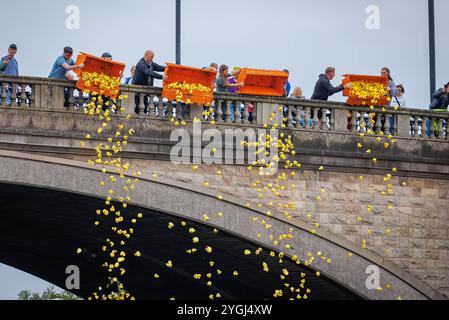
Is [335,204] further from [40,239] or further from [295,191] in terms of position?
[40,239]

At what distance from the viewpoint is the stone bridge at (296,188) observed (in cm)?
2755

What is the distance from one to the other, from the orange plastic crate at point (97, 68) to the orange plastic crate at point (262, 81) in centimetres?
273

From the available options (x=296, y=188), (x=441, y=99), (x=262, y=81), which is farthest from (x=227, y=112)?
(x=441, y=99)

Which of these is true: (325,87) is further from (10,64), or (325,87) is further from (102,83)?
(10,64)

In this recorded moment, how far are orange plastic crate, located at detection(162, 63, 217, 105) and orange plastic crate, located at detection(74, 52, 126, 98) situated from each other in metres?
0.99

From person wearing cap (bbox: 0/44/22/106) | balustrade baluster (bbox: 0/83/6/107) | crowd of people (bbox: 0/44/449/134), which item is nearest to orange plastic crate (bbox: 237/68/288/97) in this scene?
crowd of people (bbox: 0/44/449/134)

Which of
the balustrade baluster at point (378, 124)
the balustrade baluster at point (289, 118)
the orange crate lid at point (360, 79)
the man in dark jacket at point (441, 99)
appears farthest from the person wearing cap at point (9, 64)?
the man in dark jacket at point (441, 99)

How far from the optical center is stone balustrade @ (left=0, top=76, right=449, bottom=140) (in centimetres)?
2780

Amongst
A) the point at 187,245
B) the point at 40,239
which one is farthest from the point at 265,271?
the point at 40,239

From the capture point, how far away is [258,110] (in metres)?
29.5

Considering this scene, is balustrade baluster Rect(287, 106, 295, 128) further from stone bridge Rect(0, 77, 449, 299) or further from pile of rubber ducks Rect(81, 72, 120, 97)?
pile of rubber ducks Rect(81, 72, 120, 97)

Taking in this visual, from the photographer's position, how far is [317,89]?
30781 millimetres

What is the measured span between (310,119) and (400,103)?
3096mm

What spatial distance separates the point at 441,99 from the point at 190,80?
623cm
